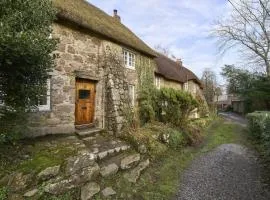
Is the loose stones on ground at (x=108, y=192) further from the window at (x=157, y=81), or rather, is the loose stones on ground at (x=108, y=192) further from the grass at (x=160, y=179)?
the window at (x=157, y=81)

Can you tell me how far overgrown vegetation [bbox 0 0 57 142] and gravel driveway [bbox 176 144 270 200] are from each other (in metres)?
4.84

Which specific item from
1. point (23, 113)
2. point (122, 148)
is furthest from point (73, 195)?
point (122, 148)

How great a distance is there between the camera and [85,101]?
11930 millimetres

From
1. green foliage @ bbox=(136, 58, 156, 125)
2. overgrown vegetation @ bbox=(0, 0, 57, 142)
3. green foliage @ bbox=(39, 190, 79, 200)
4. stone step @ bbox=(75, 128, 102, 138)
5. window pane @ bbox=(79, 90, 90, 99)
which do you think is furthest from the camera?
green foliage @ bbox=(136, 58, 156, 125)

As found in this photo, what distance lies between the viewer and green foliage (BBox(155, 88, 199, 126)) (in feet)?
48.1

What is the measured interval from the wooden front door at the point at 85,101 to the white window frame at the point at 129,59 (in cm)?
332

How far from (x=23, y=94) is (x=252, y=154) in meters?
10.4

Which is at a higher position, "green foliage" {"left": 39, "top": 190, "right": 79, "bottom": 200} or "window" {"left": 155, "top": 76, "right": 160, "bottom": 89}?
"window" {"left": 155, "top": 76, "right": 160, "bottom": 89}

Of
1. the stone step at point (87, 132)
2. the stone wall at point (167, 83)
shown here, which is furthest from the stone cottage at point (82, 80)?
the stone wall at point (167, 83)

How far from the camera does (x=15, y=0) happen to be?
6.25 meters

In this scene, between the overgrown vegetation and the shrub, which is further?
the shrub

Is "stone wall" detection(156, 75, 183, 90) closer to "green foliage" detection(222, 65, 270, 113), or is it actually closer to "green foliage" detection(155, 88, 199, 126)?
"green foliage" detection(155, 88, 199, 126)

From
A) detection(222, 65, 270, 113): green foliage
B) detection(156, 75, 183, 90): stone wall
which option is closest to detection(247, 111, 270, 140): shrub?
detection(156, 75, 183, 90): stone wall

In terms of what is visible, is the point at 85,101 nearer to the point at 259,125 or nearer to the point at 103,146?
the point at 103,146
